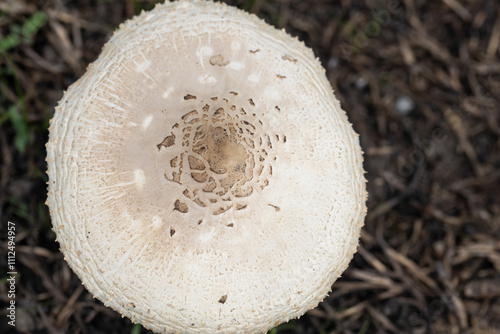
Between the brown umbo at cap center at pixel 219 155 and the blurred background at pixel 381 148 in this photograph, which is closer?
the brown umbo at cap center at pixel 219 155

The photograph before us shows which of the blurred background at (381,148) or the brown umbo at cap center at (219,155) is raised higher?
the brown umbo at cap center at (219,155)

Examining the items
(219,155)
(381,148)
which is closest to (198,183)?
(219,155)

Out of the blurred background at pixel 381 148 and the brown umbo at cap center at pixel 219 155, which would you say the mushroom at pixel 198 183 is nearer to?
the brown umbo at cap center at pixel 219 155

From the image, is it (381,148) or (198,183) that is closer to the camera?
(198,183)

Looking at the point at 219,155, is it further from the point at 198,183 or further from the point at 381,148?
the point at 381,148

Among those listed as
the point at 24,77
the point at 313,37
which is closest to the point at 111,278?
the point at 24,77

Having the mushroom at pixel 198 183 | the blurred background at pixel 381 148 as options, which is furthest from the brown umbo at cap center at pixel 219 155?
the blurred background at pixel 381 148
